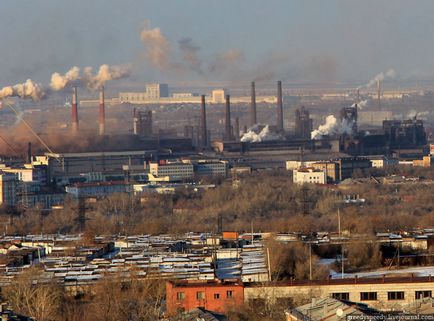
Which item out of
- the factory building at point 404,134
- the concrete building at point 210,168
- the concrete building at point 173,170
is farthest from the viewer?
the factory building at point 404,134

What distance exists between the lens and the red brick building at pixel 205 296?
16.0m

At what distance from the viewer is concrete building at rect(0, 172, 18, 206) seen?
41.0m

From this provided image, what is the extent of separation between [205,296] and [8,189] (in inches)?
1024

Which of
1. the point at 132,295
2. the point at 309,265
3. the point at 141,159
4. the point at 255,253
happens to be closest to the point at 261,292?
the point at 132,295

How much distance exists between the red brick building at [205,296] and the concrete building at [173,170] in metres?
30.7

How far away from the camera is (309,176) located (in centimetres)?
4331

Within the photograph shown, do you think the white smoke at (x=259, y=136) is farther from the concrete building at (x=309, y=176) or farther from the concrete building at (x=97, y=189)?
the concrete building at (x=97, y=189)

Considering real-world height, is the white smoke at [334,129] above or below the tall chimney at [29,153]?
above

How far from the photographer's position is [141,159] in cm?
5266

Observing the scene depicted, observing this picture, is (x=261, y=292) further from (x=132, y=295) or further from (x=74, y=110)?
(x=74, y=110)

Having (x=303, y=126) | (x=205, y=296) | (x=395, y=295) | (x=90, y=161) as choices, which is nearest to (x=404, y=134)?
(x=303, y=126)

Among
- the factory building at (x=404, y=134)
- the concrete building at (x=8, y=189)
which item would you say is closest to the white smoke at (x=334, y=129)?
the factory building at (x=404, y=134)

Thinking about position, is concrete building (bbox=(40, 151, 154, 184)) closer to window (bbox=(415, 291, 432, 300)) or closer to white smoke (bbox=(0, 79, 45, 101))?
white smoke (bbox=(0, 79, 45, 101))

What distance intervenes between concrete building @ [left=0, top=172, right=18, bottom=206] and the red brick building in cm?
2436
